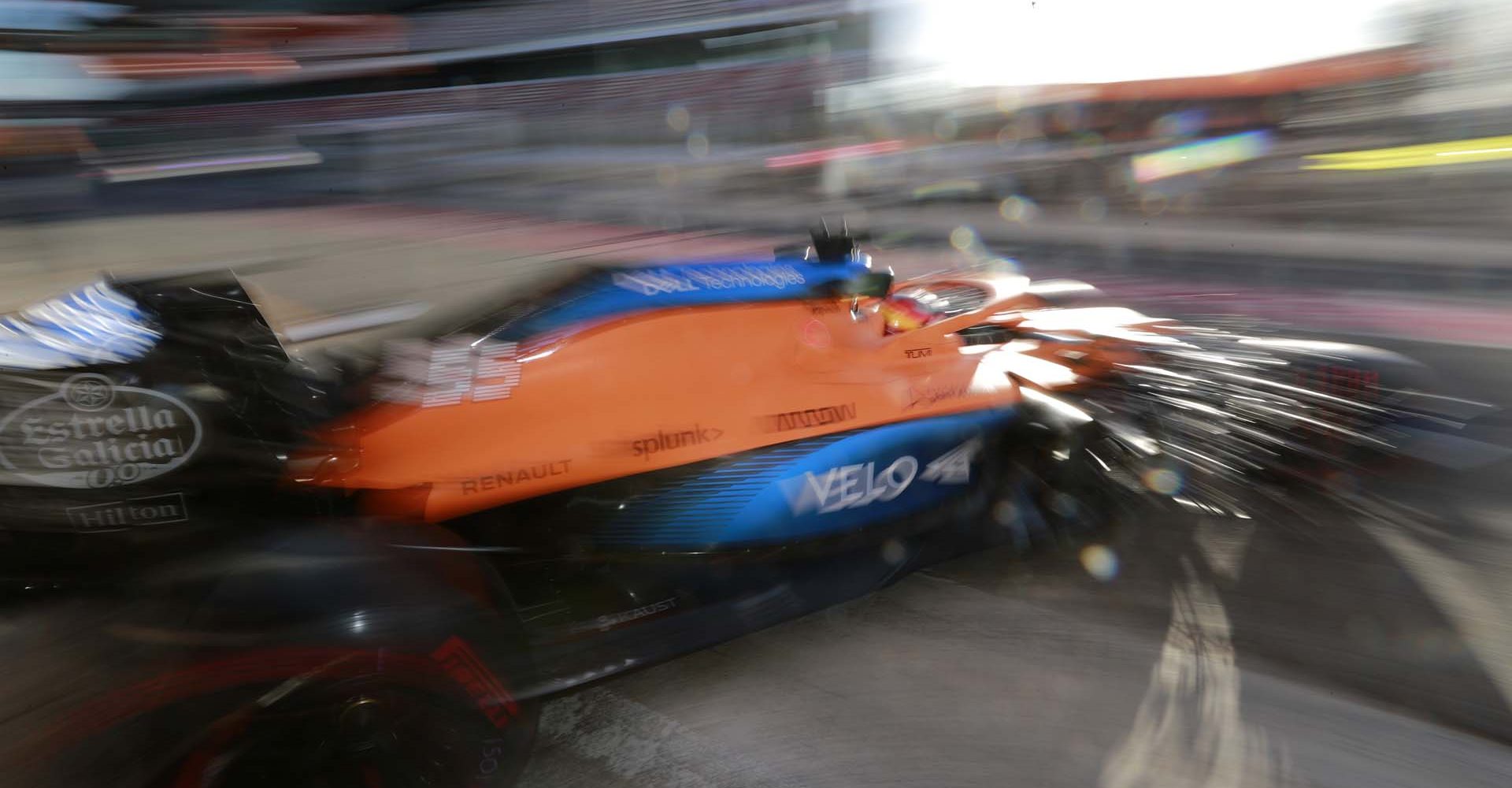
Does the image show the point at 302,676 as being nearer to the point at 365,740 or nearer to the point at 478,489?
the point at 365,740

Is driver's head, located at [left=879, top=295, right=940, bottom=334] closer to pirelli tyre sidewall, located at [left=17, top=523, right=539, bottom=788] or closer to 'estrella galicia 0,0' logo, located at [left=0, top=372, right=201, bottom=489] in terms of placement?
pirelli tyre sidewall, located at [left=17, top=523, right=539, bottom=788]

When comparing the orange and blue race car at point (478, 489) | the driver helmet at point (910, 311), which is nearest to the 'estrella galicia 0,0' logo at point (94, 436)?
the orange and blue race car at point (478, 489)

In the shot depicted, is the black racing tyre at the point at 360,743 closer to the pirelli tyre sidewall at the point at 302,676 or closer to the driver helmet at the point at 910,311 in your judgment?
the pirelli tyre sidewall at the point at 302,676

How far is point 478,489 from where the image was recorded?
1984 mm

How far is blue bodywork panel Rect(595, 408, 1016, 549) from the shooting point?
2.10 m

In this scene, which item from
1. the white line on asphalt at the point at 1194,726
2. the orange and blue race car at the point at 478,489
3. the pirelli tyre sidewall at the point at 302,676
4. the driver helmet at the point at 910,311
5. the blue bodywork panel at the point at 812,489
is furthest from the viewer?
the driver helmet at the point at 910,311

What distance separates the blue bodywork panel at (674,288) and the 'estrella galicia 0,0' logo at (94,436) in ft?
2.38

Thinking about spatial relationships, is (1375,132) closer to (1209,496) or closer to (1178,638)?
(1209,496)

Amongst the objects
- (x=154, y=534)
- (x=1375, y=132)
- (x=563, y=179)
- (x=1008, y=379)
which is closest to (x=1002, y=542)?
(x=1008, y=379)

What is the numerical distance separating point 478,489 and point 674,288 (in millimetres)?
740

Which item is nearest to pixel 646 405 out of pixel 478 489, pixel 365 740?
pixel 478 489

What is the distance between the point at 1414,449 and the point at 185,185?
19.7m

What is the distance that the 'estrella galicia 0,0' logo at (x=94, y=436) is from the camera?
1660mm

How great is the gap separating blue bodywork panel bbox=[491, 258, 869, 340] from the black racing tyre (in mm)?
924
